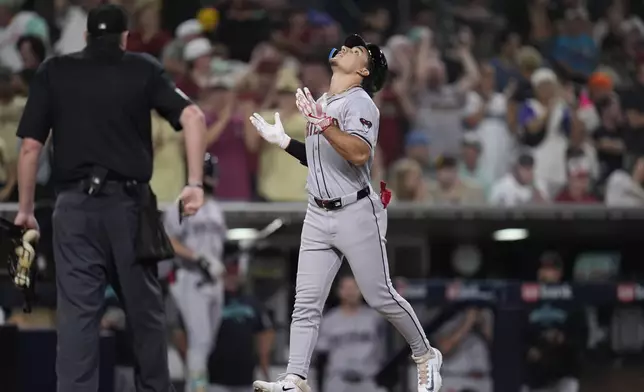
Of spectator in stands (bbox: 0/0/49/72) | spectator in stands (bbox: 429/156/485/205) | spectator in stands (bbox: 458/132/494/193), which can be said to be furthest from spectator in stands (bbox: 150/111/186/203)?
spectator in stands (bbox: 458/132/494/193)

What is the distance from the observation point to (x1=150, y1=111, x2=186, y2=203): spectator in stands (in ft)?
32.6

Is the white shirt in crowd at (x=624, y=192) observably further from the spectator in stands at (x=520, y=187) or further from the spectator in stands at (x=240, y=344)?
the spectator in stands at (x=240, y=344)

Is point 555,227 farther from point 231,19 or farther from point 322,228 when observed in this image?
point 322,228

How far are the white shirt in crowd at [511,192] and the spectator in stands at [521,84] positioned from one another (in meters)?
0.67

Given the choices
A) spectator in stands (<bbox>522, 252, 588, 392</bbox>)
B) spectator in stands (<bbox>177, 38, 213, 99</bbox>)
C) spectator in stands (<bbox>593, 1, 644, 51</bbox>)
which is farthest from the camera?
spectator in stands (<bbox>593, 1, 644, 51</bbox>)

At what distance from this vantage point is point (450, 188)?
10688mm

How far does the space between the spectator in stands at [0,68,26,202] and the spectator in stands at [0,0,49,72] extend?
0.19 metres

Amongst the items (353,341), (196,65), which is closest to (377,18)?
(196,65)

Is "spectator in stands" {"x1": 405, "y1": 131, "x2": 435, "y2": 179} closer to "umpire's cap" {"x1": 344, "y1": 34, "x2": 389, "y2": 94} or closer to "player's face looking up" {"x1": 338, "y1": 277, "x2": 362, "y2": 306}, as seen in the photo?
"player's face looking up" {"x1": 338, "y1": 277, "x2": 362, "y2": 306}

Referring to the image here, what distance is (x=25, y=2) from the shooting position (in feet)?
35.7

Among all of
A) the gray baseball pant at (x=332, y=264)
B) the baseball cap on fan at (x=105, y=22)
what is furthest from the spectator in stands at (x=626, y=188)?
the baseball cap on fan at (x=105, y=22)

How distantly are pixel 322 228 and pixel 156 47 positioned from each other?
217 inches

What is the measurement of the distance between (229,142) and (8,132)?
1689 millimetres

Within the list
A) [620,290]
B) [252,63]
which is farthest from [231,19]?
[620,290]
